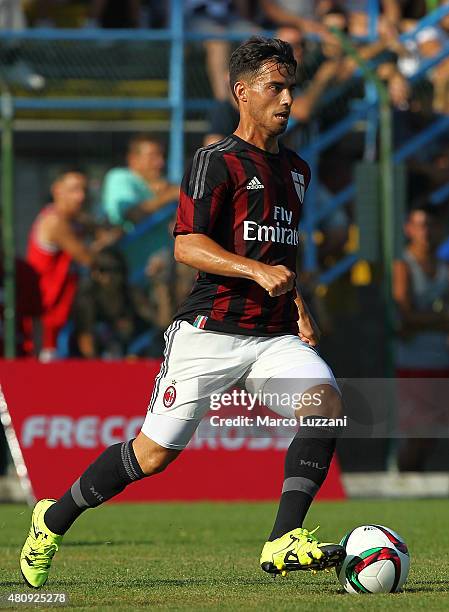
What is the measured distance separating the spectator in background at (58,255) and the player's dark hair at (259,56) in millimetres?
6672

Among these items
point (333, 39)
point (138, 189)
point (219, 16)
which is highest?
point (219, 16)

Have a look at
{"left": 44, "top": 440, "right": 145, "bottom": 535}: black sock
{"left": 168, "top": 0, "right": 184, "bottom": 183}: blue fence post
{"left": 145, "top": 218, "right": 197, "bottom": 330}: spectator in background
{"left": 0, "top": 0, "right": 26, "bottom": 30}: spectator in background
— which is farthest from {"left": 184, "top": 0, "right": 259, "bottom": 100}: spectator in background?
{"left": 44, "top": 440, "right": 145, "bottom": 535}: black sock

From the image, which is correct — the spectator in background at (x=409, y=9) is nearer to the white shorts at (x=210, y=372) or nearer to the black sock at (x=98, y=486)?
the white shorts at (x=210, y=372)

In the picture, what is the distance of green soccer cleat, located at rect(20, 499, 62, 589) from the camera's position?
637cm

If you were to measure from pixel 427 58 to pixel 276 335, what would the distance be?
34.5 ft

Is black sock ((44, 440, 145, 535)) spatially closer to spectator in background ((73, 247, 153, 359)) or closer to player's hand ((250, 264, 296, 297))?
player's hand ((250, 264, 296, 297))

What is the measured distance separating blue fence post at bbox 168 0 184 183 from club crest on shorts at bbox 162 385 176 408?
8.47m

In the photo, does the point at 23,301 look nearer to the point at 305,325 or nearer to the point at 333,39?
the point at 333,39

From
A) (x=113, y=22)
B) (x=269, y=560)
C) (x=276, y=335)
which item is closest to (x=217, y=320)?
(x=276, y=335)

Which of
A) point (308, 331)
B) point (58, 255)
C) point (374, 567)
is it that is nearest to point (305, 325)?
point (308, 331)

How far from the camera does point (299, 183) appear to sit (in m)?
6.73

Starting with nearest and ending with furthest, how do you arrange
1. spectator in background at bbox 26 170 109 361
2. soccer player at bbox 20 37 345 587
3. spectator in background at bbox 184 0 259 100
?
soccer player at bbox 20 37 345 587, spectator in background at bbox 26 170 109 361, spectator in background at bbox 184 0 259 100

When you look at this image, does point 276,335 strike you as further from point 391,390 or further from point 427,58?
point 427,58

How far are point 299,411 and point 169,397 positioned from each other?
615mm
